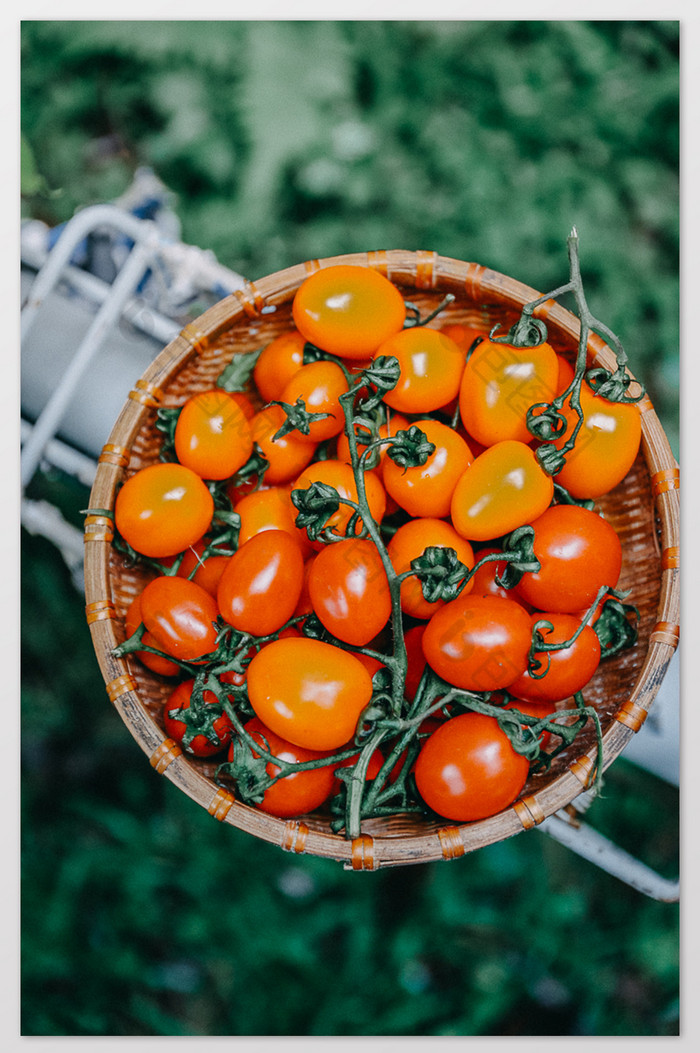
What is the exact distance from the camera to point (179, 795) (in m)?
1.10

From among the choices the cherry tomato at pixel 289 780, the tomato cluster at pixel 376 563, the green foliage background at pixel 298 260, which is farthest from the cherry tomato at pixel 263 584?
the green foliage background at pixel 298 260

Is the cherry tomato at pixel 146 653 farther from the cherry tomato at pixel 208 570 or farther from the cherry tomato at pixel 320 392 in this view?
the cherry tomato at pixel 320 392

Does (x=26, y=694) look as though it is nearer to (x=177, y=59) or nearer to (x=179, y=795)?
(x=179, y=795)

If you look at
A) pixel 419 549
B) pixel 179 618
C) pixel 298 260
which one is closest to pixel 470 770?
pixel 419 549

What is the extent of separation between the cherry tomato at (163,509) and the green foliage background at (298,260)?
19cm

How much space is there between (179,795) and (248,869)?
145mm

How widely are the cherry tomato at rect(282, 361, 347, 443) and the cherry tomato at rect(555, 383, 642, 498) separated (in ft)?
0.86

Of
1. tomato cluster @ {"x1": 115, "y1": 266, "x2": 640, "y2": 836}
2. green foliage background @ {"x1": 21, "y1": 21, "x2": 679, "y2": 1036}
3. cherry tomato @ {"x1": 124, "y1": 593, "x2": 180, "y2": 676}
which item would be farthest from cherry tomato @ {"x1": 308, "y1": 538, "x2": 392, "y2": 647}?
green foliage background @ {"x1": 21, "y1": 21, "x2": 679, "y2": 1036}

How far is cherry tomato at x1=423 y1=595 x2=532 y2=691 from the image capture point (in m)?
0.81

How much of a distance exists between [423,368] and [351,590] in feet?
0.90

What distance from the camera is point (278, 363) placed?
1.01 meters

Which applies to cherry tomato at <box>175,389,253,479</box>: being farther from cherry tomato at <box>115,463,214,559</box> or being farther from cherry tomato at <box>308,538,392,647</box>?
cherry tomato at <box>308,538,392,647</box>

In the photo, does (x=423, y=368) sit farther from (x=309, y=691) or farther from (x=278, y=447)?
(x=309, y=691)

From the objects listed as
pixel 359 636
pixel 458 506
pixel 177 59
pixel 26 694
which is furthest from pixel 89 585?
pixel 177 59
